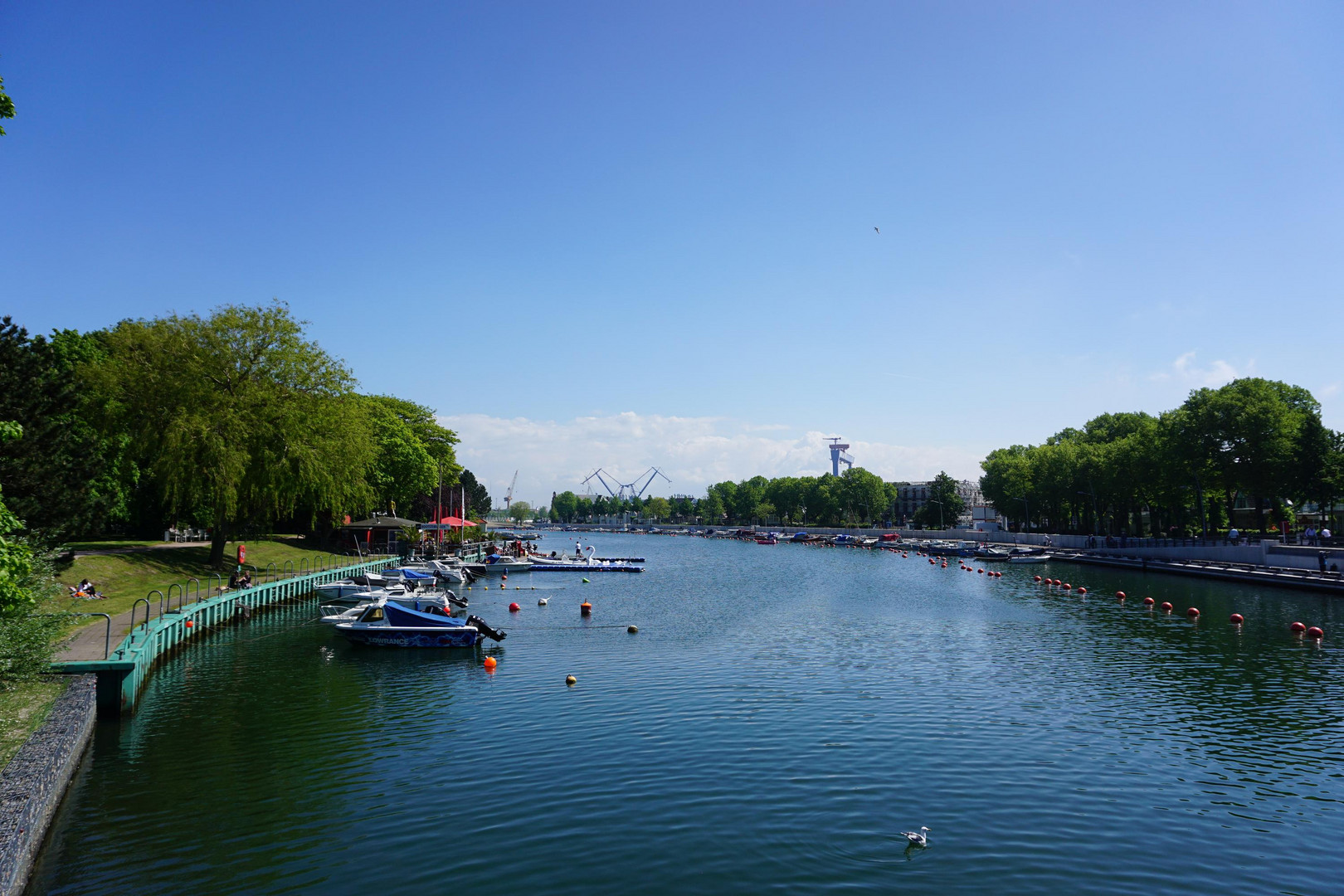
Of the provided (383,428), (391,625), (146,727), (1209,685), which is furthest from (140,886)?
(383,428)

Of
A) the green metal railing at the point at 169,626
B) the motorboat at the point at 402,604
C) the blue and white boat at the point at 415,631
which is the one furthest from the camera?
the motorboat at the point at 402,604

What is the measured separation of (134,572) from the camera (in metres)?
47.8

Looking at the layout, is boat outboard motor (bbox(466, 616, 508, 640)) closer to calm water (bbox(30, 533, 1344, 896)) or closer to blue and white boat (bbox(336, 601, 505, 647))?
blue and white boat (bbox(336, 601, 505, 647))

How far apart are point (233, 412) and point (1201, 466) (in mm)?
97611

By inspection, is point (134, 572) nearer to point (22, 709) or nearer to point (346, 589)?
point (346, 589)

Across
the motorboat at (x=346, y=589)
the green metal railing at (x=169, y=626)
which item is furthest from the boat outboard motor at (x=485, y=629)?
the motorboat at (x=346, y=589)

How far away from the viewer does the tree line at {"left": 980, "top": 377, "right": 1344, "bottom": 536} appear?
80.6m

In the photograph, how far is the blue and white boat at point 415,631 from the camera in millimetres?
36812

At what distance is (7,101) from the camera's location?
1371 centimetres

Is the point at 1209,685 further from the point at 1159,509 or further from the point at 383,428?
the point at 1159,509

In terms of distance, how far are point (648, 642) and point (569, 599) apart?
21921 mm

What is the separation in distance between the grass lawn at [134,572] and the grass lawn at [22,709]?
7530 millimetres

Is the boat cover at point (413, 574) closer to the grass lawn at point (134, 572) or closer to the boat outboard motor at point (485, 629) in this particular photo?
the grass lawn at point (134, 572)

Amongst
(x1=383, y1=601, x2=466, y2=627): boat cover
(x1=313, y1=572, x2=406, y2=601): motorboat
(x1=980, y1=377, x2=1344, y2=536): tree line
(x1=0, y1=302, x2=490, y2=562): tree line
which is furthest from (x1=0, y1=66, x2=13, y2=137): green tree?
(x1=980, y1=377, x2=1344, y2=536): tree line
